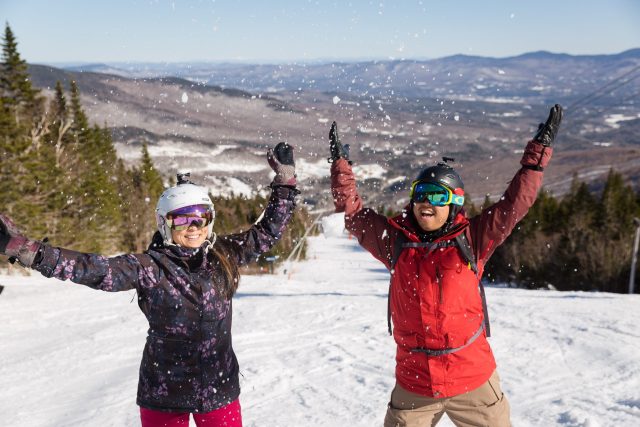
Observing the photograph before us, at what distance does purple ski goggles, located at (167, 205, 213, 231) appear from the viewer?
2.76 meters

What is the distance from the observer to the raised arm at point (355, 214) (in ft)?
9.98

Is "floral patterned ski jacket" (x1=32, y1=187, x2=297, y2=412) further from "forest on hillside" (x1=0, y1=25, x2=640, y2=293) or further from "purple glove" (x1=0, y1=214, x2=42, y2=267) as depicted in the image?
"forest on hillside" (x1=0, y1=25, x2=640, y2=293)

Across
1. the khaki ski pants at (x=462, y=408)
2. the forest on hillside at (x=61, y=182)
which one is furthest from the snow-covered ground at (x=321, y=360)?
the forest on hillside at (x=61, y=182)

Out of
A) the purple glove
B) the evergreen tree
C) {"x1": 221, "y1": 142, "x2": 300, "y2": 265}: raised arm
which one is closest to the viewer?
the purple glove

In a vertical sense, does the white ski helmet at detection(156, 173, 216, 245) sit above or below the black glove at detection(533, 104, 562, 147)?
below

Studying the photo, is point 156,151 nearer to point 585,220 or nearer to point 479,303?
point 585,220

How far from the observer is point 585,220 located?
37.7 m

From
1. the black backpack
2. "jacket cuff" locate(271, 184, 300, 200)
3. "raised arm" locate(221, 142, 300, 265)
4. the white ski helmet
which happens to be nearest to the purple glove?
the white ski helmet

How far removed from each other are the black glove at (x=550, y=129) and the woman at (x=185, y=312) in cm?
193

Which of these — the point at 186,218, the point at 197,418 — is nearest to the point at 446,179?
the point at 186,218

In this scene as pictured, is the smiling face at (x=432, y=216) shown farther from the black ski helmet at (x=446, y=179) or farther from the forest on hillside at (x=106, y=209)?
the forest on hillside at (x=106, y=209)

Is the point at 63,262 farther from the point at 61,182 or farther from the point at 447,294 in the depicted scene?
the point at 61,182

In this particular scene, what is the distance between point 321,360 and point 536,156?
4.43m

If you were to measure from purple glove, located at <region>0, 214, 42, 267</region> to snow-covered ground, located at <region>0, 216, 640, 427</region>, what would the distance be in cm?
172
